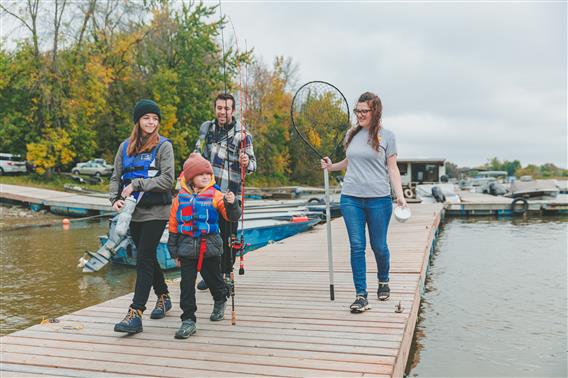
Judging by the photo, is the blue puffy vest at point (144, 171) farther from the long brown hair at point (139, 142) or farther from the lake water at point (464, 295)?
the lake water at point (464, 295)

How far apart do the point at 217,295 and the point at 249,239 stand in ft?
25.3

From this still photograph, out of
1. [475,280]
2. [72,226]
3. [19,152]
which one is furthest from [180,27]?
[475,280]

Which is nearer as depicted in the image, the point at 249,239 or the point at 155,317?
the point at 155,317

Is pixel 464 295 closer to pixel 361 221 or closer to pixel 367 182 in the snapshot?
pixel 361 221

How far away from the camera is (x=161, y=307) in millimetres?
4617

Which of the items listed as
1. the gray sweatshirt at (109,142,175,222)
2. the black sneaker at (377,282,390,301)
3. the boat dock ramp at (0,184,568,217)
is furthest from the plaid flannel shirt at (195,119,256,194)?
the boat dock ramp at (0,184,568,217)

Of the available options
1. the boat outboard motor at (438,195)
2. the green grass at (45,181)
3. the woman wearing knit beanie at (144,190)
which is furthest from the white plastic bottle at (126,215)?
the green grass at (45,181)

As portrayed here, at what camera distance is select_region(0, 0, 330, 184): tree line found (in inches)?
1121

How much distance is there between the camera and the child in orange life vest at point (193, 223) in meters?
4.02

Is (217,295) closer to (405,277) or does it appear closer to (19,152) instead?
(405,277)

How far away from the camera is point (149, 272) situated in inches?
167

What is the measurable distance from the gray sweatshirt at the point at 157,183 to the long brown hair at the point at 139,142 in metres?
0.09

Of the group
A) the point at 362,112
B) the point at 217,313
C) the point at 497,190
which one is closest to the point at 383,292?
the point at 217,313

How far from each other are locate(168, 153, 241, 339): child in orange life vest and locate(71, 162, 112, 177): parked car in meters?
30.3
